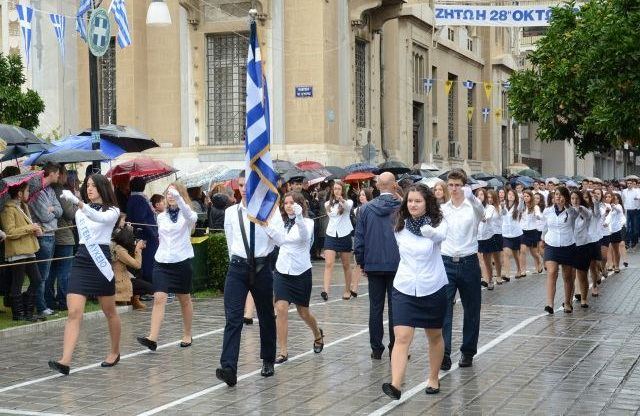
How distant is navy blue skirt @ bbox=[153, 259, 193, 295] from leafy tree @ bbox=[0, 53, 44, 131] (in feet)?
35.6

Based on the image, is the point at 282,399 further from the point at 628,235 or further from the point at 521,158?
the point at 521,158

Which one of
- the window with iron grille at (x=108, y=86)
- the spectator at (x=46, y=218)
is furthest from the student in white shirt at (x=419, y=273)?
the window with iron grille at (x=108, y=86)

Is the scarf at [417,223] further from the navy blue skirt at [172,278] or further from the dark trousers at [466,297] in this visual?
the navy blue skirt at [172,278]

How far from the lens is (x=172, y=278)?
38.8ft

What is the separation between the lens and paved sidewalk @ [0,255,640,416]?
880cm

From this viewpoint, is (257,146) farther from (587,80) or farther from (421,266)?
(587,80)

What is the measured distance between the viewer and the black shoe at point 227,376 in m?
9.51

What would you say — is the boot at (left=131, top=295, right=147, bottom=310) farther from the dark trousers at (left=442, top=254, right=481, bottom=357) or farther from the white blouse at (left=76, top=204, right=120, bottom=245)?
the dark trousers at (left=442, top=254, right=481, bottom=357)

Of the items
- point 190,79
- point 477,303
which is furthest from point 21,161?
point 190,79

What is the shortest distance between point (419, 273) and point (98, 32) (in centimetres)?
829

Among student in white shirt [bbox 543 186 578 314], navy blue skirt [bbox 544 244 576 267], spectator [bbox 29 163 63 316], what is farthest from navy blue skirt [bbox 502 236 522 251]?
spectator [bbox 29 163 63 316]

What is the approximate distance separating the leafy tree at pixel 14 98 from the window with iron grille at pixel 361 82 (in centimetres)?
1539

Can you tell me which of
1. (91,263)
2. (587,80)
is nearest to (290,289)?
(91,263)

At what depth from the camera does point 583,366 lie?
10.7 m
